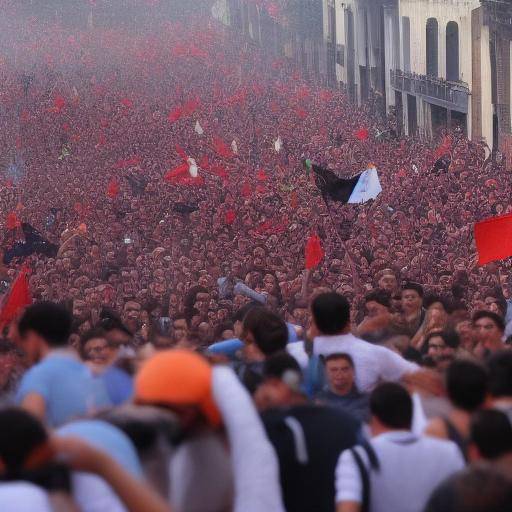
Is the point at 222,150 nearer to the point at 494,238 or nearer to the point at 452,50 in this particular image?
the point at 452,50

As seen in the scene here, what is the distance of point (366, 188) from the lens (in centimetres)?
1541

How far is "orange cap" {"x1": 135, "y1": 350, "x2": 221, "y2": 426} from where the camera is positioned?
13.3 feet

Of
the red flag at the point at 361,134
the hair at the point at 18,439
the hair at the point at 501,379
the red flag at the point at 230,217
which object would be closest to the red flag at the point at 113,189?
the red flag at the point at 230,217

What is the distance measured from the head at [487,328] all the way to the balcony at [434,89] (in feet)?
85.0

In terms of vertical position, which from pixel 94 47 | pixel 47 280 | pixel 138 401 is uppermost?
pixel 138 401

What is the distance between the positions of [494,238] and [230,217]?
7.31 metres

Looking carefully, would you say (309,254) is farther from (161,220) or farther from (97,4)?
(97,4)

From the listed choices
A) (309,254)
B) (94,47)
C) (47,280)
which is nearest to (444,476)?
(309,254)

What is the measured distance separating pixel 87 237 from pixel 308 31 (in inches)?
1374

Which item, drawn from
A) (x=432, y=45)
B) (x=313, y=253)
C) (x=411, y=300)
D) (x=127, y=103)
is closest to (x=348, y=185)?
(x=313, y=253)

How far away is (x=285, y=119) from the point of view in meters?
34.6

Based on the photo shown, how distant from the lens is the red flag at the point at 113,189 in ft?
74.0

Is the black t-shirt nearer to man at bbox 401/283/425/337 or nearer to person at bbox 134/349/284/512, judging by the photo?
person at bbox 134/349/284/512

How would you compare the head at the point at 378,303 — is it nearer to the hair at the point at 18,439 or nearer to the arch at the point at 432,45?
the hair at the point at 18,439
